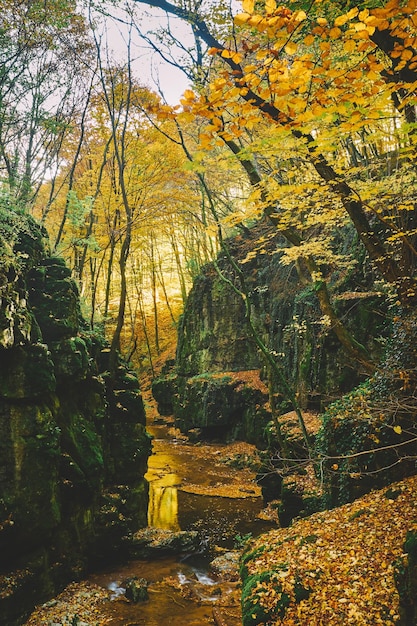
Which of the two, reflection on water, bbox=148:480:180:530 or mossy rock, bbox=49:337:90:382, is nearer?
mossy rock, bbox=49:337:90:382

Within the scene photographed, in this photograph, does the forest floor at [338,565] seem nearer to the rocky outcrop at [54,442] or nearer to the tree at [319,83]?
the rocky outcrop at [54,442]

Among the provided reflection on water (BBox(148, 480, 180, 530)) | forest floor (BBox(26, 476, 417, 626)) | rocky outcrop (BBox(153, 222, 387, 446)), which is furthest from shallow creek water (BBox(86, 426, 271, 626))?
rocky outcrop (BBox(153, 222, 387, 446))

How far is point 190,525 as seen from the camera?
1038 cm

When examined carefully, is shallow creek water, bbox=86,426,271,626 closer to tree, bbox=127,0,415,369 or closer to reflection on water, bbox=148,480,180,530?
reflection on water, bbox=148,480,180,530

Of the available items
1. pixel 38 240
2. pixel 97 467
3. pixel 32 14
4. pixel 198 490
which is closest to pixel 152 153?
pixel 32 14

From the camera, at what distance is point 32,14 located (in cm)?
957

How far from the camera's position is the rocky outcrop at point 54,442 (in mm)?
6473

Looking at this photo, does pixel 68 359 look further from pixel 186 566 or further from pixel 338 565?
pixel 338 565

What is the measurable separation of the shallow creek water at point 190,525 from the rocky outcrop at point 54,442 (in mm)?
1175

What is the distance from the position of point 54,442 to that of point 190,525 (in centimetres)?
526

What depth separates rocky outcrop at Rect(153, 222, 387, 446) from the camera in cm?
1183

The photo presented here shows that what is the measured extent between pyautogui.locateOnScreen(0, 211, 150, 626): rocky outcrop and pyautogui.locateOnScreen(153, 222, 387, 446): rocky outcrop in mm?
4854

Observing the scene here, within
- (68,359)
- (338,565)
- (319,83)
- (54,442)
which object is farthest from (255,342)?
(319,83)

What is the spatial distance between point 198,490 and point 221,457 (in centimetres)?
349
